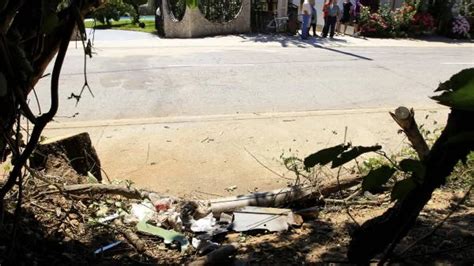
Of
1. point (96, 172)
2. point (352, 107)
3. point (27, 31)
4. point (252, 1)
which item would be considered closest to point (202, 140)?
point (96, 172)

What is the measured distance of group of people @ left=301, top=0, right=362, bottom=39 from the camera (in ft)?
64.1

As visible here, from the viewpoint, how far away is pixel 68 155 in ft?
15.7

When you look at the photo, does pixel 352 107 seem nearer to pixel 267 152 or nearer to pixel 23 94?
pixel 267 152

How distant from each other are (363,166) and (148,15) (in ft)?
87.6

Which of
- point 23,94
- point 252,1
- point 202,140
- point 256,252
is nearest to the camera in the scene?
point 23,94

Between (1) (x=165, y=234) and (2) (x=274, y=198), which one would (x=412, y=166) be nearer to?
(1) (x=165, y=234)

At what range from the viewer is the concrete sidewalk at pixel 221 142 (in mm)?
5441

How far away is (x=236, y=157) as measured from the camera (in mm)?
6043

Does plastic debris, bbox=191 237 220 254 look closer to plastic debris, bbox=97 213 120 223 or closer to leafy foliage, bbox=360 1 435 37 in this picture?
plastic debris, bbox=97 213 120 223

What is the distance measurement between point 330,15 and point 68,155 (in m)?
17.0

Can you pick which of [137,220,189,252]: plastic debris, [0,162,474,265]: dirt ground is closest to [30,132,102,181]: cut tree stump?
[0,162,474,265]: dirt ground

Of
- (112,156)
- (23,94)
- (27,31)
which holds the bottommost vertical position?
(112,156)

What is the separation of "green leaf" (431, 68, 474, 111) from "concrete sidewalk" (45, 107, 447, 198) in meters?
4.00

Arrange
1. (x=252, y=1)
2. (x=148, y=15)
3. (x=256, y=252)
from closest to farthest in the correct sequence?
(x=256, y=252) < (x=252, y=1) < (x=148, y=15)
